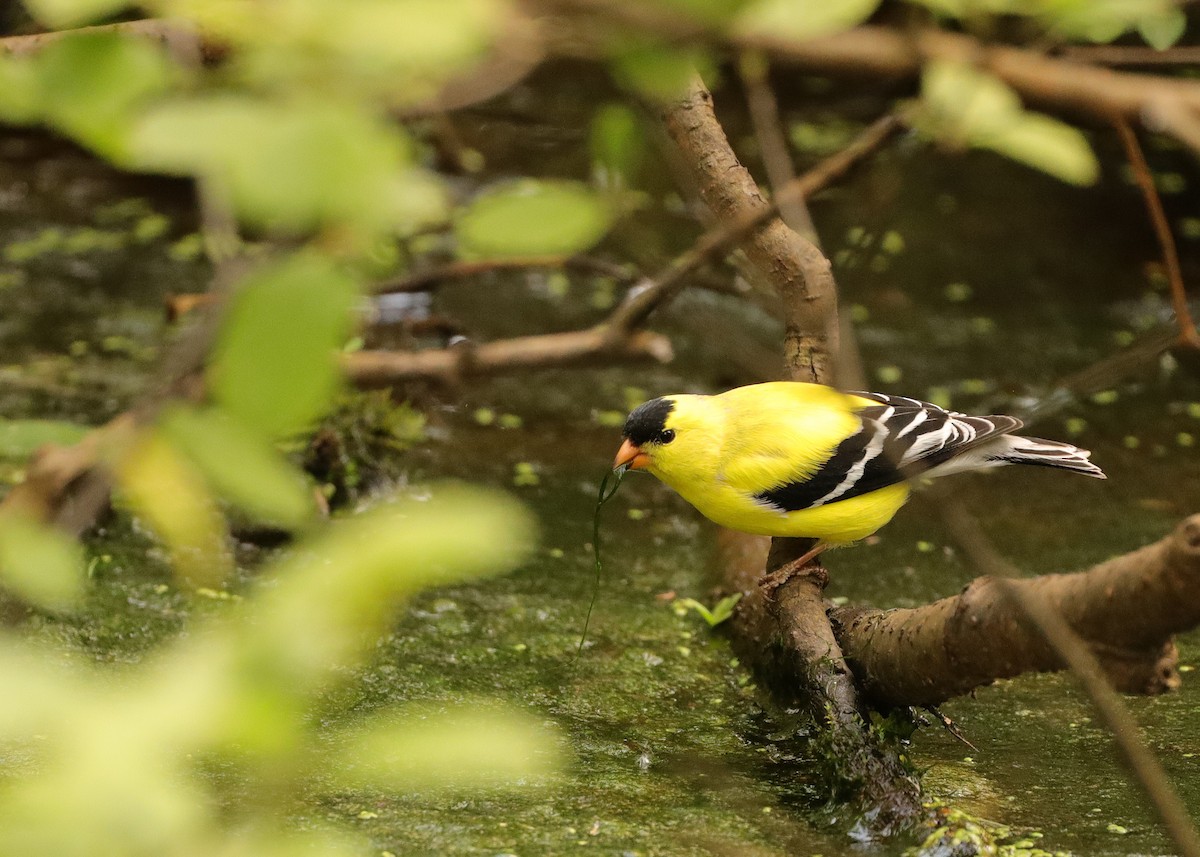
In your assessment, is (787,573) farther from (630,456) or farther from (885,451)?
(630,456)

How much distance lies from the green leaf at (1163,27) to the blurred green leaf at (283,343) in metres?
0.73

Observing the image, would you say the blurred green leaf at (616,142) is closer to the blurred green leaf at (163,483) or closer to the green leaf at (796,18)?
the green leaf at (796,18)

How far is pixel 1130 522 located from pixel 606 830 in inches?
119

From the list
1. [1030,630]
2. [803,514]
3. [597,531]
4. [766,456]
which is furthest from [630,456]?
[1030,630]

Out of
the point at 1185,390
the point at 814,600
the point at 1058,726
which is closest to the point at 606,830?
the point at 814,600

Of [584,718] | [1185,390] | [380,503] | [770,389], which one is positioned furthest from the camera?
[1185,390]

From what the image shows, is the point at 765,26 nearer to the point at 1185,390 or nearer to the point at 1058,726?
the point at 1058,726

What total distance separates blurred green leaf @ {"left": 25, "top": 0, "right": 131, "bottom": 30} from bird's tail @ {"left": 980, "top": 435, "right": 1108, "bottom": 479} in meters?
3.42

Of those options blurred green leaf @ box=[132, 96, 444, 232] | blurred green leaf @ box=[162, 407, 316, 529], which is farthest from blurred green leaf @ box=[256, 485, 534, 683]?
blurred green leaf @ box=[132, 96, 444, 232]

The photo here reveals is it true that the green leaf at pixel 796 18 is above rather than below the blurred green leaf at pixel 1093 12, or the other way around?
below

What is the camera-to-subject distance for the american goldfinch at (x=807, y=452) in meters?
3.49

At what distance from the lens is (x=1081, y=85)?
66 centimetres

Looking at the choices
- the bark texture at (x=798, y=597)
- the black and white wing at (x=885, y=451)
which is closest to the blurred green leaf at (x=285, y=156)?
the bark texture at (x=798, y=597)

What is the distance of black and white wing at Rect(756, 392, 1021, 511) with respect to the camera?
11.4 feet
